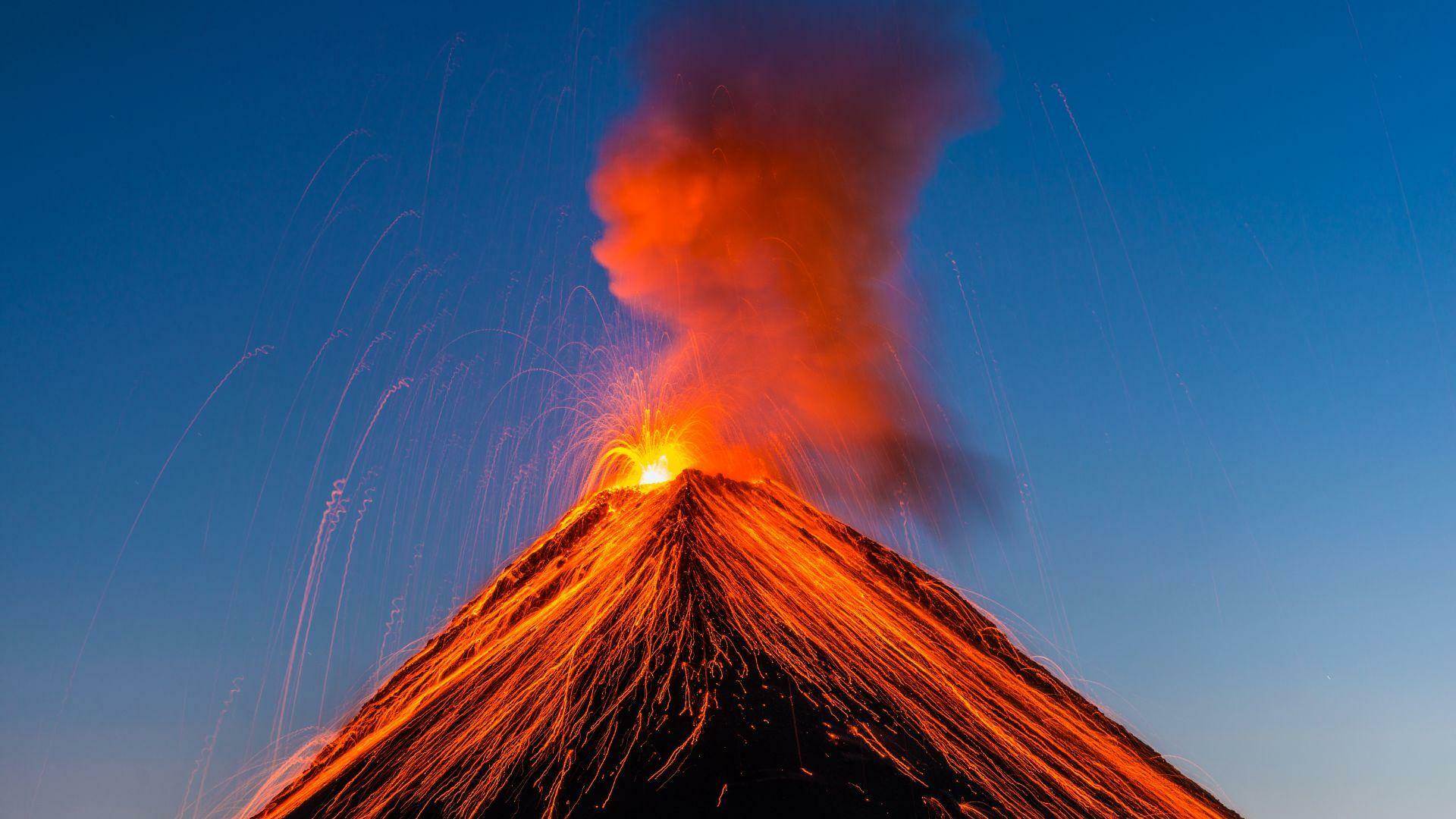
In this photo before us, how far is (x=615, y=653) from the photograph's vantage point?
20641 millimetres

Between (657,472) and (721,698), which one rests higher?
(657,472)

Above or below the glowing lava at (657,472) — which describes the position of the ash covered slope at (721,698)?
below

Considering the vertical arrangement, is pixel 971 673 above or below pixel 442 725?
above

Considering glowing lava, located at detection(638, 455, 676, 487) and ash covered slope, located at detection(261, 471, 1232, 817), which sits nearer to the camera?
ash covered slope, located at detection(261, 471, 1232, 817)

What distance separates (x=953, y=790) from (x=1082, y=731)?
10037 mm

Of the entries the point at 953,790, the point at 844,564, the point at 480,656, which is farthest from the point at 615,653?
the point at 844,564

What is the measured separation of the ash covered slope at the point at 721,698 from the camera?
16.7m

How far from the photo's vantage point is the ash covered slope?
16.7 meters

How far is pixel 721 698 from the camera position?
18.2 m

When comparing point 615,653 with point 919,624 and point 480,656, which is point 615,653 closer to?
point 480,656

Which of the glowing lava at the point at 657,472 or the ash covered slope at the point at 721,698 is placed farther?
the glowing lava at the point at 657,472

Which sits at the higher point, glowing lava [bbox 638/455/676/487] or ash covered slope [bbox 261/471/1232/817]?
glowing lava [bbox 638/455/676/487]

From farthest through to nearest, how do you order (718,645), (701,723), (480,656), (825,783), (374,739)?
(480,656) < (374,739) < (718,645) < (701,723) < (825,783)

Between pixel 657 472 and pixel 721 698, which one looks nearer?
pixel 721 698
